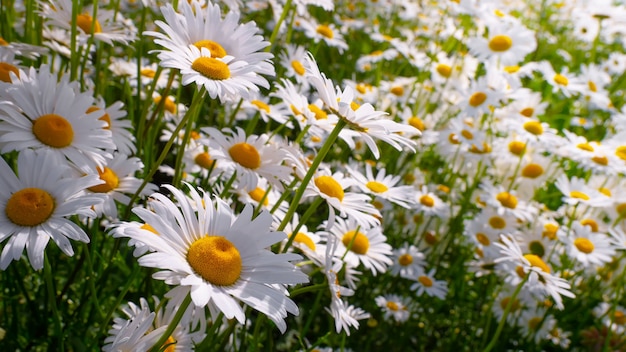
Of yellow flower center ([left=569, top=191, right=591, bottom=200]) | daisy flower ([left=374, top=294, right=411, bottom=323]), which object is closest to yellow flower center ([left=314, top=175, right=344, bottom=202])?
daisy flower ([left=374, top=294, right=411, bottom=323])

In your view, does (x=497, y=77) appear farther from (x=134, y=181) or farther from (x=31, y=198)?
(x=31, y=198)

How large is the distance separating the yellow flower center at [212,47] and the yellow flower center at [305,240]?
0.59 metres

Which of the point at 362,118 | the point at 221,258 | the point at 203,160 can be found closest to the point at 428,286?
the point at 203,160

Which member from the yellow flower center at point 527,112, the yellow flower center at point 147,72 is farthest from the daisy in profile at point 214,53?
the yellow flower center at point 527,112

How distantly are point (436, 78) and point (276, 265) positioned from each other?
9.59ft

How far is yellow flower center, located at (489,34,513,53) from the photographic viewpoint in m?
3.57

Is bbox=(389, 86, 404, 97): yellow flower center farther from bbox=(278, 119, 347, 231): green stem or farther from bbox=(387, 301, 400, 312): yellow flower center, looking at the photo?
bbox=(278, 119, 347, 231): green stem

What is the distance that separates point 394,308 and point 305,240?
0.95 metres

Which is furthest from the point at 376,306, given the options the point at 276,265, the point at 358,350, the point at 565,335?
the point at 276,265

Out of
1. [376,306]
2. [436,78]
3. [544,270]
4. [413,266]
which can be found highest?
[436,78]

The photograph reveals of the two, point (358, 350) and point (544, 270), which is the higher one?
point (544, 270)

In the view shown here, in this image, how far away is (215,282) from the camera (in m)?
0.97

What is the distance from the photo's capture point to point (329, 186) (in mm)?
1454

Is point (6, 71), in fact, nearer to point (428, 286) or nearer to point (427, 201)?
Answer: point (428, 286)
